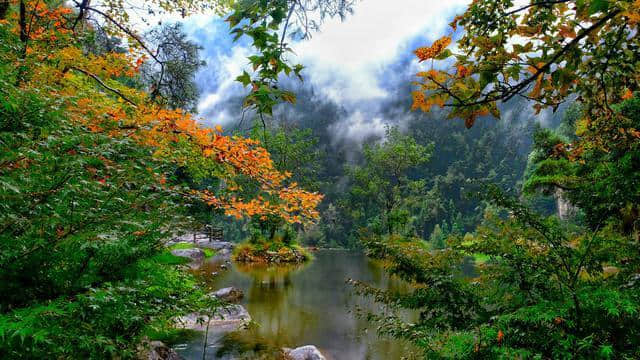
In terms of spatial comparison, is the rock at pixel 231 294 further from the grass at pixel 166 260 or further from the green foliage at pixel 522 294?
the grass at pixel 166 260

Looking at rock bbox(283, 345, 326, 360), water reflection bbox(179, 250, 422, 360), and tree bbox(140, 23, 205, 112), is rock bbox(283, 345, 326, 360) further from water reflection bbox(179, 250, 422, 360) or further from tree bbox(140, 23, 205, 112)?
tree bbox(140, 23, 205, 112)

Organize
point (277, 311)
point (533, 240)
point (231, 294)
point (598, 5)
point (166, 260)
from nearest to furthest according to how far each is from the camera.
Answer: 1. point (598, 5)
2. point (166, 260)
3. point (533, 240)
4. point (277, 311)
5. point (231, 294)

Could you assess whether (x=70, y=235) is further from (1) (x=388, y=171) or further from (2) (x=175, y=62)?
(1) (x=388, y=171)

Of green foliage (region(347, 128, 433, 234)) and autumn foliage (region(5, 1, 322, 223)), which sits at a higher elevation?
green foliage (region(347, 128, 433, 234))

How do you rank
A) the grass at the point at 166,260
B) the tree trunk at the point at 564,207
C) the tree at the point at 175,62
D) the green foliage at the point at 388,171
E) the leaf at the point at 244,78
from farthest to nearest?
1. the green foliage at the point at 388,171
2. the tree trunk at the point at 564,207
3. the tree at the point at 175,62
4. the grass at the point at 166,260
5. the leaf at the point at 244,78

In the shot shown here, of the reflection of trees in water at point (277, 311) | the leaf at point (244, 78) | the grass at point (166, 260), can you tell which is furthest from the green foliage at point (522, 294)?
the reflection of trees in water at point (277, 311)

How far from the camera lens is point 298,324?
28.6 ft

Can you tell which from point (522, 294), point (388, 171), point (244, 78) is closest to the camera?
point (244, 78)

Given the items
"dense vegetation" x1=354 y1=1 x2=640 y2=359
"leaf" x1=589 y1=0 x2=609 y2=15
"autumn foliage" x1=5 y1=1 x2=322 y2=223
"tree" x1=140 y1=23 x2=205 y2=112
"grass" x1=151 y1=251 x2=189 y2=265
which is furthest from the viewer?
"tree" x1=140 y1=23 x2=205 y2=112

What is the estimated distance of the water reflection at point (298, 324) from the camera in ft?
22.4

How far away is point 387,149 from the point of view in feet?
124

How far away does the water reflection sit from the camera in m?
6.82

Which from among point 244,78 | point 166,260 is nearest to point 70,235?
point 166,260

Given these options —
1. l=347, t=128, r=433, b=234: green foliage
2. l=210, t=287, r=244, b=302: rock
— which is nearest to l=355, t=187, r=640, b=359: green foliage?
l=210, t=287, r=244, b=302: rock
